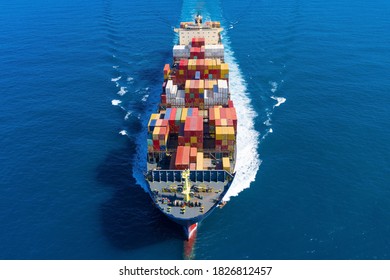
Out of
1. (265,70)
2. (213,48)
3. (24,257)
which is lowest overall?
(24,257)

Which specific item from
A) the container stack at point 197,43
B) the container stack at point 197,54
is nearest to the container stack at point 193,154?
the container stack at point 197,54

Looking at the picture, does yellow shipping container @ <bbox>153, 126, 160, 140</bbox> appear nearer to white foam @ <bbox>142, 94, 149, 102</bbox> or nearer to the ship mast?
the ship mast

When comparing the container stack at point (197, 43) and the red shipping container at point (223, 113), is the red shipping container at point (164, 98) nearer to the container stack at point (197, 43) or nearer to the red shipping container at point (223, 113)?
the red shipping container at point (223, 113)

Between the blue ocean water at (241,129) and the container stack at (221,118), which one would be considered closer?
the blue ocean water at (241,129)

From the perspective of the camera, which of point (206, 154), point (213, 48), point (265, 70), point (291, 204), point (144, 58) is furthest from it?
point (144, 58)

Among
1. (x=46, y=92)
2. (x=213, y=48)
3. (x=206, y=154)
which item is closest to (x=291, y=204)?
(x=206, y=154)

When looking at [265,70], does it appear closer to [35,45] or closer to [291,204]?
[291,204]

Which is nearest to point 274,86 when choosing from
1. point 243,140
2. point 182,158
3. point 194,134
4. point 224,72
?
point 224,72
